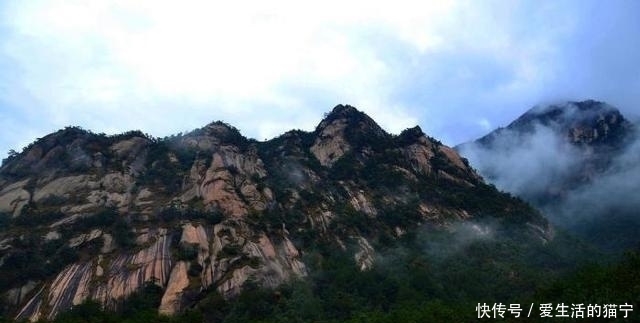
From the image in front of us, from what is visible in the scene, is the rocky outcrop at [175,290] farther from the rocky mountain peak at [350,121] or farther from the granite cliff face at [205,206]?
the rocky mountain peak at [350,121]

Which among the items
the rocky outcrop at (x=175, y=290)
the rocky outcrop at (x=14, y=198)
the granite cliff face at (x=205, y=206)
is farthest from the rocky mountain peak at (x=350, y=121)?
the rocky outcrop at (x=175, y=290)

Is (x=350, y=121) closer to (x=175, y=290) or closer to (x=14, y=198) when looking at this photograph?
(x=14, y=198)

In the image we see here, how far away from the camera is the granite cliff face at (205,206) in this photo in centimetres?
7925

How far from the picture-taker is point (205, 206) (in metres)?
97.2

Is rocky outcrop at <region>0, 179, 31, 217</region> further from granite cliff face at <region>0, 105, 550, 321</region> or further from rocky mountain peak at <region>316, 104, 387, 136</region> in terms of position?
rocky mountain peak at <region>316, 104, 387, 136</region>

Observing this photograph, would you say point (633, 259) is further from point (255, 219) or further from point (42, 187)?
point (42, 187)

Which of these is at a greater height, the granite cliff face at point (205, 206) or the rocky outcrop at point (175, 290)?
the granite cliff face at point (205, 206)

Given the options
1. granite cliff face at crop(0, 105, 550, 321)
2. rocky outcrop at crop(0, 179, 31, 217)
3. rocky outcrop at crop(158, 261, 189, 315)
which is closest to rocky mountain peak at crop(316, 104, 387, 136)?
granite cliff face at crop(0, 105, 550, 321)

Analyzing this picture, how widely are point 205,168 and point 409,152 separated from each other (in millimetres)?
58087

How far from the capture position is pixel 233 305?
→ 2950 inches

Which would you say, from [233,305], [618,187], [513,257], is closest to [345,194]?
[513,257]

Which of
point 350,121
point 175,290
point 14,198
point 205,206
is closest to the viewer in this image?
point 175,290

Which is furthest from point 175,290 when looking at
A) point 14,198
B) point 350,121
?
point 350,121

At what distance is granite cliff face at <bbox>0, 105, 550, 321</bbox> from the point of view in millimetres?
79250
